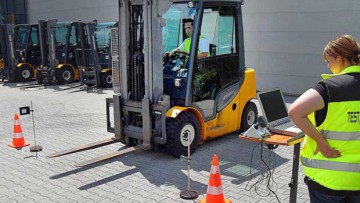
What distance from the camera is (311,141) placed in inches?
103

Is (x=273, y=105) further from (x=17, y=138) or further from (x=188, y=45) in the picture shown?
(x=17, y=138)

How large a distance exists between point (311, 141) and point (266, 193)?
7.80 feet

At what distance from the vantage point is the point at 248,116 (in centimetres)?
789

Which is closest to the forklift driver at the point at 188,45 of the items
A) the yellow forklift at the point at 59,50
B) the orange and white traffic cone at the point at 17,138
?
the orange and white traffic cone at the point at 17,138

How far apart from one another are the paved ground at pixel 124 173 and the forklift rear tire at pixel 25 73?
29.9 ft

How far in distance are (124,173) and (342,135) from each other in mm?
3742

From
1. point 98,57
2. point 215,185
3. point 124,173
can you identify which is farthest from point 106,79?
point 215,185

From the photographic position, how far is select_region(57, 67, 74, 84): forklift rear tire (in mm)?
15652

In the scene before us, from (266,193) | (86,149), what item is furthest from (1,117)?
(266,193)

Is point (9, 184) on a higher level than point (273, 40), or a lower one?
lower

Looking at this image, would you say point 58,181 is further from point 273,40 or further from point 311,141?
point 273,40

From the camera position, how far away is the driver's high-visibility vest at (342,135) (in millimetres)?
2400

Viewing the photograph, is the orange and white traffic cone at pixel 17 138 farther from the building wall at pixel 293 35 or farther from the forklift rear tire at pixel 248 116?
the building wall at pixel 293 35

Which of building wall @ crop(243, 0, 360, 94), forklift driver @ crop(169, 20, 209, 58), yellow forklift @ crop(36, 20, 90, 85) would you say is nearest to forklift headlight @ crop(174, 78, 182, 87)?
forklift driver @ crop(169, 20, 209, 58)
